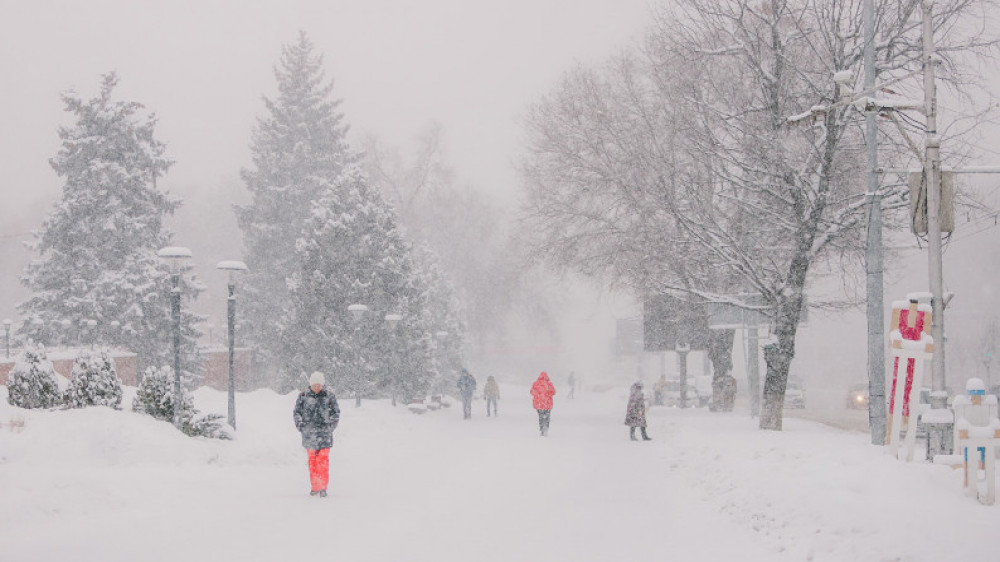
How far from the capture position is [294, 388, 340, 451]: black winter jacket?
529 inches

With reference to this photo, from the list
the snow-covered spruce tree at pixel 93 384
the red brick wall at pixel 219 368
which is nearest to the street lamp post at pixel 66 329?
the red brick wall at pixel 219 368

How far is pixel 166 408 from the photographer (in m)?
18.3

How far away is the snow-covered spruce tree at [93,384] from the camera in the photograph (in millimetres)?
17094

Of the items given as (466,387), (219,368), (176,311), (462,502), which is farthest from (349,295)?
(462,502)

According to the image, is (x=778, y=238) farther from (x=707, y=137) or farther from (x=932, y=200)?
(x=932, y=200)

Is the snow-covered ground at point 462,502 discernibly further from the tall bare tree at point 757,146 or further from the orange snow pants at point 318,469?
the tall bare tree at point 757,146

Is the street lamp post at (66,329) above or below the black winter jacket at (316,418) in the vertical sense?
above

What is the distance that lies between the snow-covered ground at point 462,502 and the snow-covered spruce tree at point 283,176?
33.2m

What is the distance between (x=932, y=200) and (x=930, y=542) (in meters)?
6.98

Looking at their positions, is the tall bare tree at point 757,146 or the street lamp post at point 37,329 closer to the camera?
the tall bare tree at point 757,146

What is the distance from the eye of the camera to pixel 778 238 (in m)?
24.5

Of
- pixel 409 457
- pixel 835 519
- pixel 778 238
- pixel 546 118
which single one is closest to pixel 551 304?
pixel 546 118

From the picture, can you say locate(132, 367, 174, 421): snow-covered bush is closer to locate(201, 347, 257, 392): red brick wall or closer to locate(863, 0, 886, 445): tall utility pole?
locate(863, 0, 886, 445): tall utility pole

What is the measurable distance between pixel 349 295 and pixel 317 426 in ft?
86.3
